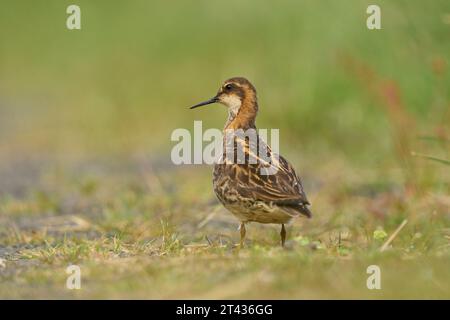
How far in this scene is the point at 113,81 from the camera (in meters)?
16.5

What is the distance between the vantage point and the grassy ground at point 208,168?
5773mm

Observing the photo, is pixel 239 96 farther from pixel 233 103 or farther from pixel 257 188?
pixel 257 188

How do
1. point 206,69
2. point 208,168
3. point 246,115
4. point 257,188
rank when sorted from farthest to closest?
1. point 206,69
2. point 208,168
3. point 246,115
4. point 257,188

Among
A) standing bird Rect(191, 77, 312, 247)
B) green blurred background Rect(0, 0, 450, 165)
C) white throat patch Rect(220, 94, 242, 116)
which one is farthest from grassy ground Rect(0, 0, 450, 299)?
white throat patch Rect(220, 94, 242, 116)

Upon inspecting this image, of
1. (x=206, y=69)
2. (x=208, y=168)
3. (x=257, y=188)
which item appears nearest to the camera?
(x=257, y=188)

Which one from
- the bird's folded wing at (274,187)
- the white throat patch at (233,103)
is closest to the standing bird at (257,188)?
the bird's folded wing at (274,187)

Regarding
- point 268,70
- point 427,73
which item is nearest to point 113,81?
point 268,70

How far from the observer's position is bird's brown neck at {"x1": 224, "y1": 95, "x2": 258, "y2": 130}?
7504 mm

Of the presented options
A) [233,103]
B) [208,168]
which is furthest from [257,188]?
[208,168]

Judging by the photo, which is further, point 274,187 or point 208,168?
point 208,168

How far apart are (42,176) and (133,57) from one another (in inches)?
→ 273

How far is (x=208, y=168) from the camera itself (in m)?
11.3

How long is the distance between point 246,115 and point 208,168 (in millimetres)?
3783

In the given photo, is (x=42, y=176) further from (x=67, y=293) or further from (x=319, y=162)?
(x=67, y=293)
